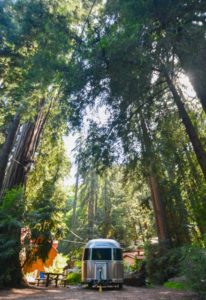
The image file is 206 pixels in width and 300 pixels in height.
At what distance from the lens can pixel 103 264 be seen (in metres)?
12.0

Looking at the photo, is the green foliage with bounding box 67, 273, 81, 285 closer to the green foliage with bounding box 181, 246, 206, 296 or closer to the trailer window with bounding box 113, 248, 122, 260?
the trailer window with bounding box 113, 248, 122, 260

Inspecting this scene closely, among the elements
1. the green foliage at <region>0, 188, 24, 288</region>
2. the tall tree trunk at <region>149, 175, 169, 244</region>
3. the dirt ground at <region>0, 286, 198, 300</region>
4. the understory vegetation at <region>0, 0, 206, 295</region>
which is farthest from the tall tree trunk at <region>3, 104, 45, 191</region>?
the tall tree trunk at <region>149, 175, 169, 244</region>

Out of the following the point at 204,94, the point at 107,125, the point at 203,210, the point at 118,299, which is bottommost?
the point at 118,299

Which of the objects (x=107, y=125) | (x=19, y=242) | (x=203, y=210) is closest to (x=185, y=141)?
(x=203, y=210)

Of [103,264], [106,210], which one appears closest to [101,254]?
[103,264]

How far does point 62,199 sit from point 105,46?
26.5 ft

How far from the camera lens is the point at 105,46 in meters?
6.16

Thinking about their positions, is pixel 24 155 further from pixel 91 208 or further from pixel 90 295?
pixel 91 208

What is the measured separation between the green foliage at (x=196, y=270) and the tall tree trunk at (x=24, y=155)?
321 inches

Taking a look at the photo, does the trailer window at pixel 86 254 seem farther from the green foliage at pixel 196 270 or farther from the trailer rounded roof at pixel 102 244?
the green foliage at pixel 196 270

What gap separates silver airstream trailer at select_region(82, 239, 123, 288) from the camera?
38.9ft

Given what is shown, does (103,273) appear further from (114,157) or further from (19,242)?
(114,157)

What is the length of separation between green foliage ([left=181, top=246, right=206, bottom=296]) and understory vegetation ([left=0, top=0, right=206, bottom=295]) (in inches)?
1.0

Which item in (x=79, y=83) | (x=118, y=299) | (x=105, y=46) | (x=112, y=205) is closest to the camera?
(x=105, y=46)
